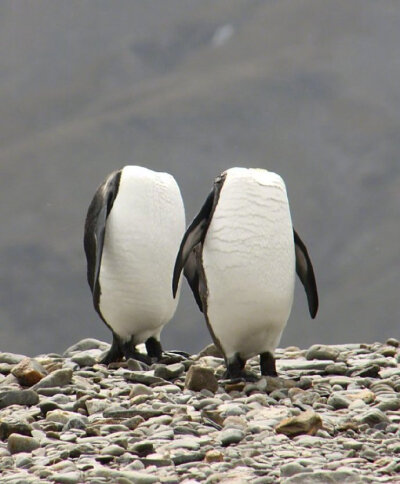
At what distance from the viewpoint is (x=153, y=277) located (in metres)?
8.62

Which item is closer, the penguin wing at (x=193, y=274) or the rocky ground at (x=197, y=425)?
the rocky ground at (x=197, y=425)

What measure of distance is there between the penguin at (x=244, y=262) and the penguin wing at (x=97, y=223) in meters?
1.14

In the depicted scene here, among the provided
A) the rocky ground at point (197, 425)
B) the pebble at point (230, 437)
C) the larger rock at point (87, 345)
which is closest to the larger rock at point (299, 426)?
the rocky ground at point (197, 425)

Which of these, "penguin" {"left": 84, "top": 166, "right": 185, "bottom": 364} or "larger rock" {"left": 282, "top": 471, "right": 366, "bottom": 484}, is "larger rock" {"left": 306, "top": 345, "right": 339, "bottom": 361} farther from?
"larger rock" {"left": 282, "top": 471, "right": 366, "bottom": 484}

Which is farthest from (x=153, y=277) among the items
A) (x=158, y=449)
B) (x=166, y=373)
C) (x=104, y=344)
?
(x=158, y=449)

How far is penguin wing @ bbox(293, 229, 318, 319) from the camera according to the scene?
7.73 m

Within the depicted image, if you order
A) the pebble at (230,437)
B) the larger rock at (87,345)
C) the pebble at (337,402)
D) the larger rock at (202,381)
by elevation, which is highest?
the larger rock at (87,345)

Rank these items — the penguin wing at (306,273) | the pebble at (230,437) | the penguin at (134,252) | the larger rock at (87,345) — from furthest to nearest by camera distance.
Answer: the larger rock at (87,345)
the penguin at (134,252)
the penguin wing at (306,273)
the pebble at (230,437)

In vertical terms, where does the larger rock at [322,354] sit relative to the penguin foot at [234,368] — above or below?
above

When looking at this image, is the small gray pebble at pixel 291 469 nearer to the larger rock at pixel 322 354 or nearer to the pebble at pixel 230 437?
the pebble at pixel 230 437

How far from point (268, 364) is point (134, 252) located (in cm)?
154

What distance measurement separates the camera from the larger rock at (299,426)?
19.0ft

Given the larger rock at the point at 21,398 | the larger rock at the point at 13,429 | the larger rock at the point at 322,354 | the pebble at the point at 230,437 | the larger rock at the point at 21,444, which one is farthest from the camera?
the larger rock at the point at 322,354

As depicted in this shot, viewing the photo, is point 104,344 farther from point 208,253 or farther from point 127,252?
point 208,253
